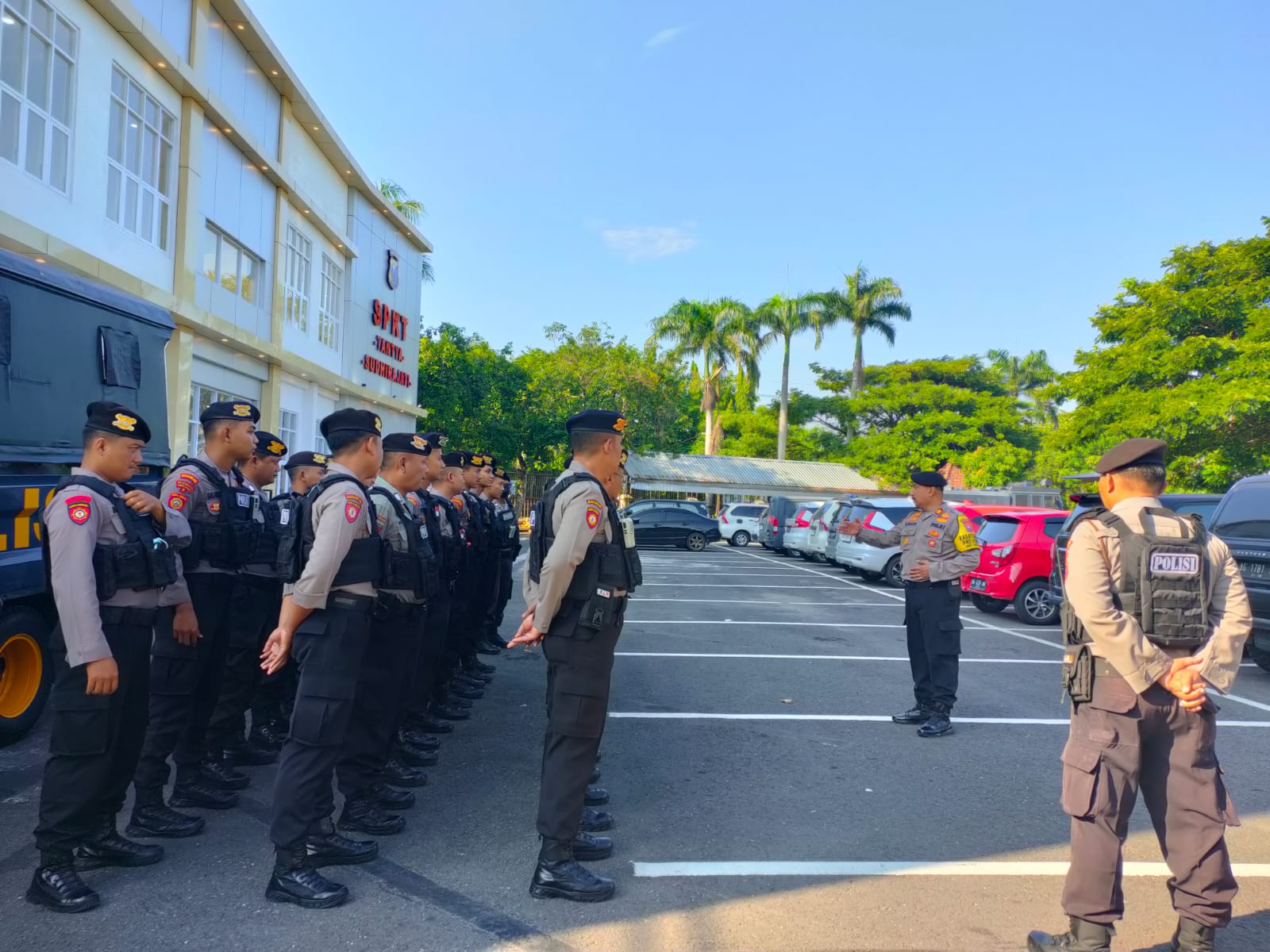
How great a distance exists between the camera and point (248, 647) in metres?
4.99

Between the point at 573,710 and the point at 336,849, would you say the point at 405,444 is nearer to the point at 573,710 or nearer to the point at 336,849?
the point at 573,710

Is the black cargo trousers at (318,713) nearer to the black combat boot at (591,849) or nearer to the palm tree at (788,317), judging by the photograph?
the black combat boot at (591,849)

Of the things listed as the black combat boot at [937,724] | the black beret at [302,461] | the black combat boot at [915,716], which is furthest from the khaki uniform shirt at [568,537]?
the black combat boot at [915,716]

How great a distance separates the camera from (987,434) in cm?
4653

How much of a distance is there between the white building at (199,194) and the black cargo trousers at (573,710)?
8.53 m

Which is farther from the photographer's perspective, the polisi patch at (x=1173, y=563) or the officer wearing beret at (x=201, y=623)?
the officer wearing beret at (x=201, y=623)

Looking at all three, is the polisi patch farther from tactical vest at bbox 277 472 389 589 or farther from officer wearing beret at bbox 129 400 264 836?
officer wearing beret at bbox 129 400 264 836

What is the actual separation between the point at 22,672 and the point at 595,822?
3.62 meters

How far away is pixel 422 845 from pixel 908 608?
3.93 meters

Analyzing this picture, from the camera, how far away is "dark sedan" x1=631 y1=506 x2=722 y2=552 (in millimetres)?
25844

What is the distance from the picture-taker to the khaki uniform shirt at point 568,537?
12.0 feet

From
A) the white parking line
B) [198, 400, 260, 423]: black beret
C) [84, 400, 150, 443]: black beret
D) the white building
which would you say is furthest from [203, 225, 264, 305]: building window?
the white parking line

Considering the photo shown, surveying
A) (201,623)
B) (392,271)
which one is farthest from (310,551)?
(392,271)

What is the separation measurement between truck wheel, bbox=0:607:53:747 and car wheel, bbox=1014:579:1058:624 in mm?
10699
